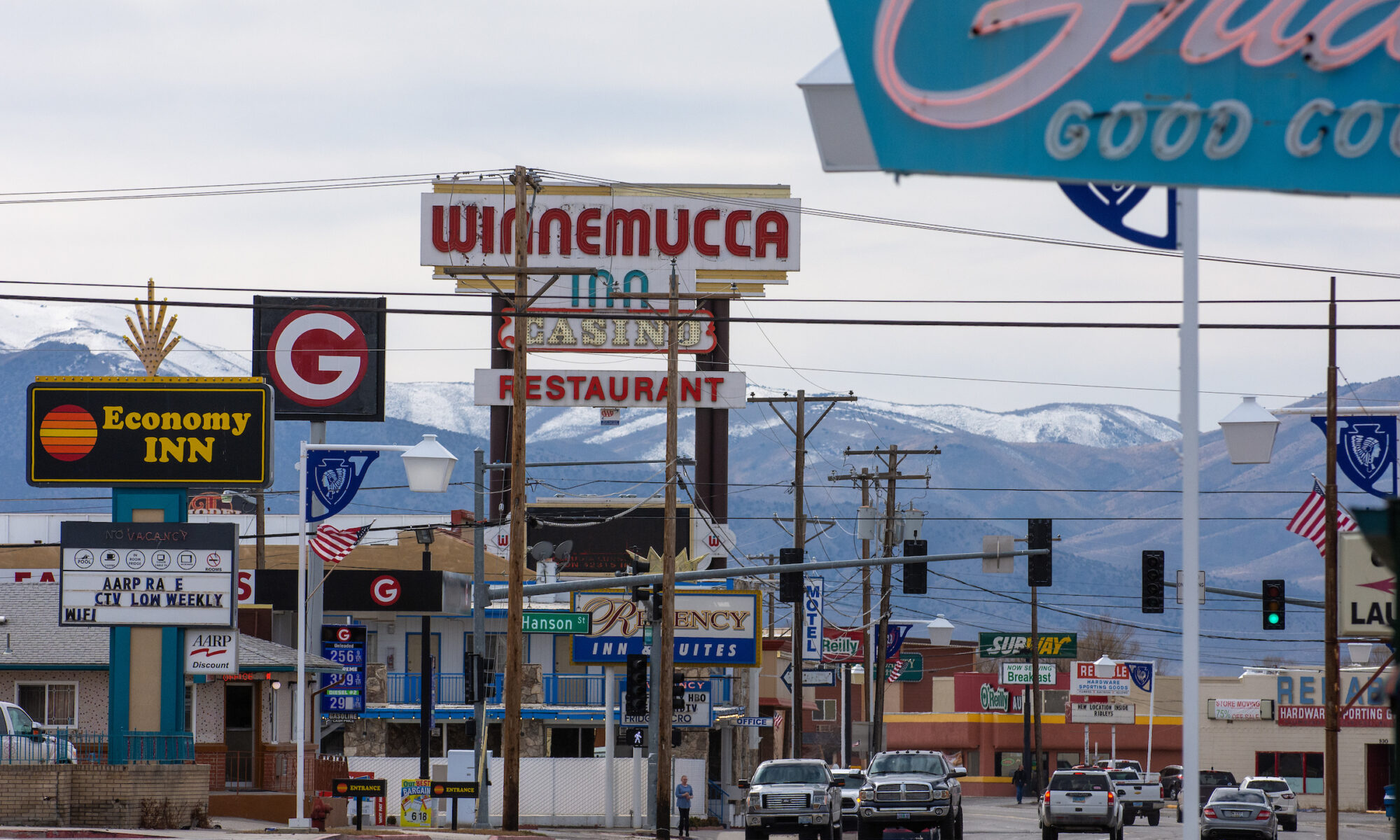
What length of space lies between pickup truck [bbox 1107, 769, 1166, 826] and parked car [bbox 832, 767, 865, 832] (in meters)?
14.2

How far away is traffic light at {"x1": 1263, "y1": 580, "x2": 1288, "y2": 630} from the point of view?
40.6m

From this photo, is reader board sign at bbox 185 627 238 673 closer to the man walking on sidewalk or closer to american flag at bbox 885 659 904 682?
the man walking on sidewalk

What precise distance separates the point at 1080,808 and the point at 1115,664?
55811 millimetres

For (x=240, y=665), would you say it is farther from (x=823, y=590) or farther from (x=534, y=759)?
(x=823, y=590)

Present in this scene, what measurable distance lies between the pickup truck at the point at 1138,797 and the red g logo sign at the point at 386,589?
2601 cm

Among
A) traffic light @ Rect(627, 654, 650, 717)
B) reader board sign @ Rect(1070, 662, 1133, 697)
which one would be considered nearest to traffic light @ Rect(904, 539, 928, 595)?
traffic light @ Rect(627, 654, 650, 717)

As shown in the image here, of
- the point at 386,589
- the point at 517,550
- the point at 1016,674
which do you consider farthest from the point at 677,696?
the point at 1016,674

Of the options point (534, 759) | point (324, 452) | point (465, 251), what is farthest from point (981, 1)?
point (465, 251)

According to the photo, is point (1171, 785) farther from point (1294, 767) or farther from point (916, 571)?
point (916, 571)

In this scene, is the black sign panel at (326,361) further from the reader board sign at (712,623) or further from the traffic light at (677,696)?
the reader board sign at (712,623)

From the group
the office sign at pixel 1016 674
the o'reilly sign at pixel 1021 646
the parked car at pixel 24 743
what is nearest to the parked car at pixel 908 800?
the parked car at pixel 24 743

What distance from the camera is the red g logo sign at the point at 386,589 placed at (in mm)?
52750

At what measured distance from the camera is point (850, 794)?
49438mm

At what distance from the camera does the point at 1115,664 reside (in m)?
94.9
